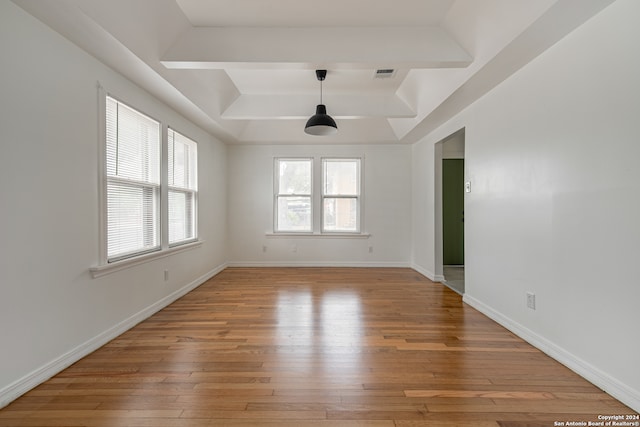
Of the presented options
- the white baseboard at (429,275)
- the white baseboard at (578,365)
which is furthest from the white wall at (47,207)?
the white baseboard at (429,275)

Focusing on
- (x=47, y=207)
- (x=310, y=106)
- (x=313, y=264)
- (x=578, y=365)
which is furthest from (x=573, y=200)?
(x=313, y=264)

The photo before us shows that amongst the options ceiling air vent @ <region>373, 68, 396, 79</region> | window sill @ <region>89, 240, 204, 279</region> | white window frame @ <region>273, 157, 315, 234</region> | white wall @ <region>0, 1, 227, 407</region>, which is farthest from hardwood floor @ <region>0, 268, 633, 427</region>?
ceiling air vent @ <region>373, 68, 396, 79</region>

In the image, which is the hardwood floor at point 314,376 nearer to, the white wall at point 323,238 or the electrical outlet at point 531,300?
the electrical outlet at point 531,300

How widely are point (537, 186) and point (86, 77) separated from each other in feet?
12.5

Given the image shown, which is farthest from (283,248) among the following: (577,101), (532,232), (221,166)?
(577,101)

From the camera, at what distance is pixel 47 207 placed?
2.09m

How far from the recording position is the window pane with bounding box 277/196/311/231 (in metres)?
6.10

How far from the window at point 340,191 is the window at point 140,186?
267 cm

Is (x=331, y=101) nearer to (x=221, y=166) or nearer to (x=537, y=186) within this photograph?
(x=221, y=166)

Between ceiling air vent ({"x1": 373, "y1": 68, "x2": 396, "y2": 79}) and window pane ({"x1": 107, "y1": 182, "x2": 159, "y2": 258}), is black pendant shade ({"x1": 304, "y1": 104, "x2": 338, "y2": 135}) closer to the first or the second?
ceiling air vent ({"x1": 373, "y1": 68, "x2": 396, "y2": 79})

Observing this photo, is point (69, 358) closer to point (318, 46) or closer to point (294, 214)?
point (318, 46)

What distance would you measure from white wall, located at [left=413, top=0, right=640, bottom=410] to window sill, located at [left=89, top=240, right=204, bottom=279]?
3.70 metres

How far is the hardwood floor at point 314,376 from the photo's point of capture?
5.69 feet

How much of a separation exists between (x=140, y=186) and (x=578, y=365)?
13.4 feet
